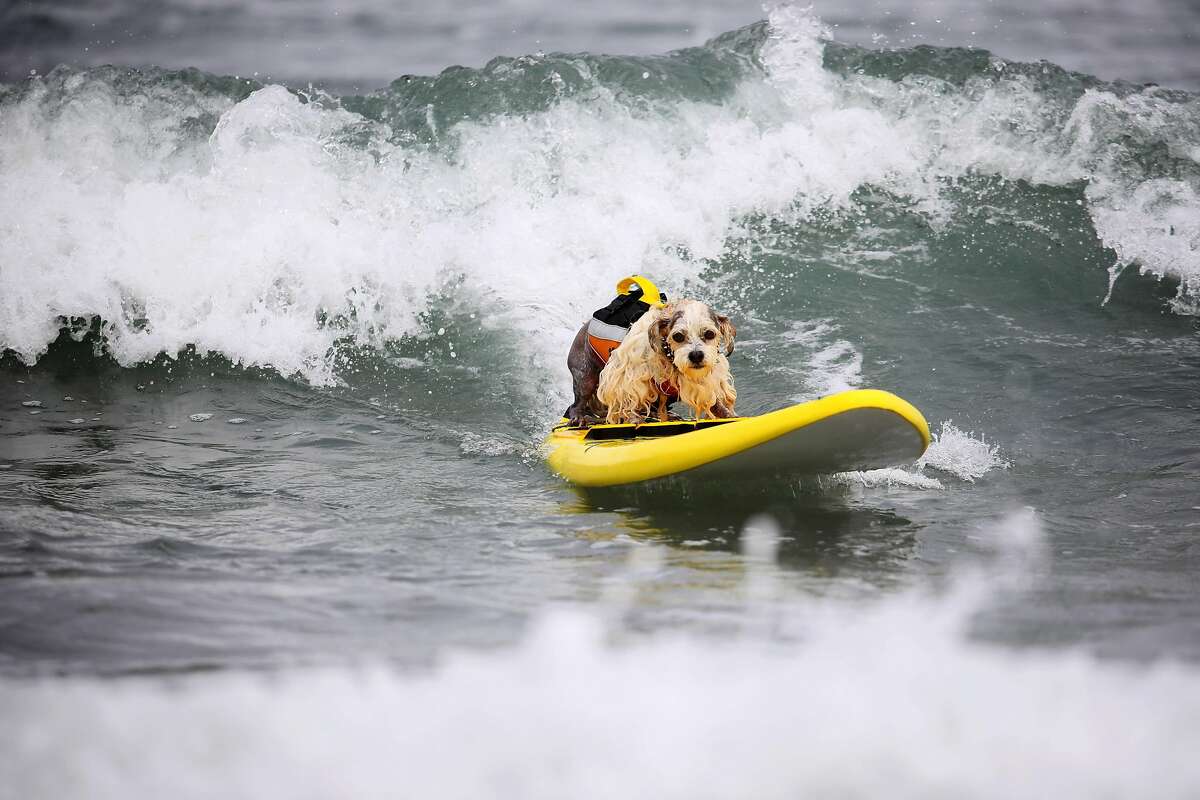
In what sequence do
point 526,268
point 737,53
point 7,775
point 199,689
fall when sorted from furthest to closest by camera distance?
1. point 737,53
2. point 526,268
3. point 199,689
4. point 7,775

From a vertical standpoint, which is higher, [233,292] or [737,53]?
[737,53]

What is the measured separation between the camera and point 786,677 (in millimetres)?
2955

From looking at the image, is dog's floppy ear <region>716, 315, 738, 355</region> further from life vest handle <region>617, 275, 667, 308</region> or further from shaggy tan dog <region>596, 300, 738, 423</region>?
life vest handle <region>617, 275, 667, 308</region>

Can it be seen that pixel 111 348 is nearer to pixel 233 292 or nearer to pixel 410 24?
pixel 233 292

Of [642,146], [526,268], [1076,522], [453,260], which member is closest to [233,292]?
[453,260]

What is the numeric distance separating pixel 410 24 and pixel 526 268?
434cm

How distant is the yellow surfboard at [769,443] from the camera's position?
4.83 meters

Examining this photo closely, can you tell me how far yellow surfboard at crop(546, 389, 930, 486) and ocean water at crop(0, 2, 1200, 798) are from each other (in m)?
0.19

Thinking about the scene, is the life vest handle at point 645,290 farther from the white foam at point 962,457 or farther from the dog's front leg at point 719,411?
the white foam at point 962,457

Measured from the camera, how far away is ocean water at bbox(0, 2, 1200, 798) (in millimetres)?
2701

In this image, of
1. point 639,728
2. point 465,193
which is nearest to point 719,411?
point 639,728

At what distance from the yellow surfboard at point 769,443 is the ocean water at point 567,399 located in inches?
7.3

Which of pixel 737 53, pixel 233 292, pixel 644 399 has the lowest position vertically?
pixel 644 399

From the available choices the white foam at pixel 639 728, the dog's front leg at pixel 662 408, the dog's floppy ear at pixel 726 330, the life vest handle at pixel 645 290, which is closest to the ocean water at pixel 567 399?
the white foam at pixel 639 728
